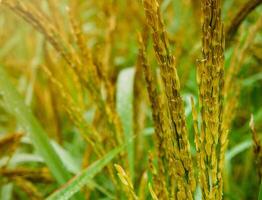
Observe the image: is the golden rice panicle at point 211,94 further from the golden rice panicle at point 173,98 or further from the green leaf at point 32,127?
the green leaf at point 32,127

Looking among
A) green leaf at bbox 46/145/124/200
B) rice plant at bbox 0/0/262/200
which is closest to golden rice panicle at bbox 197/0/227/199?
rice plant at bbox 0/0/262/200

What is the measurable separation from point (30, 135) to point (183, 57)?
96 cm

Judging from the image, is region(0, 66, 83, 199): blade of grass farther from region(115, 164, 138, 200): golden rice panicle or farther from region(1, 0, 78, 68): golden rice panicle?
region(115, 164, 138, 200): golden rice panicle

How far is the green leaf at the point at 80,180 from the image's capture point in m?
0.68

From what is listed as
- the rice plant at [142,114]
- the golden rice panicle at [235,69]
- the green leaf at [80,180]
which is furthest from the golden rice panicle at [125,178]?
the golden rice panicle at [235,69]

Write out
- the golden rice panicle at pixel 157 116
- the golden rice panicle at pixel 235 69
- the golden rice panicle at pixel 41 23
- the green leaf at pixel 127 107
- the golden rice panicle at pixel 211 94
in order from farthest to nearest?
1. the green leaf at pixel 127 107
2. the golden rice panicle at pixel 235 69
3. the golden rice panicle at pixel 41 23
4. the golden rice panicle at pixel 157 116
5. the golden rice panicle at pixel 211 94

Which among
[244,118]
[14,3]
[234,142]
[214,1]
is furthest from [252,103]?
[214,1]

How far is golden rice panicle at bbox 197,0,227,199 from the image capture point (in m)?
0.40

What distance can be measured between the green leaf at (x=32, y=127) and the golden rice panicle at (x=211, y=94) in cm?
45

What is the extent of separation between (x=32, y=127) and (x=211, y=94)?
0.51 m

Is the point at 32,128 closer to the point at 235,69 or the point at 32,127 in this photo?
the point at 32,127

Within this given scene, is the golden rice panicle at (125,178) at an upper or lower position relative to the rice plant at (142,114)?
lower

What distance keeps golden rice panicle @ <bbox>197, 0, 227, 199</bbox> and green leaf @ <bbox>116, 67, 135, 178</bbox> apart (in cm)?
47

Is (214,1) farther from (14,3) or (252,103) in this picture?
(252,103)
